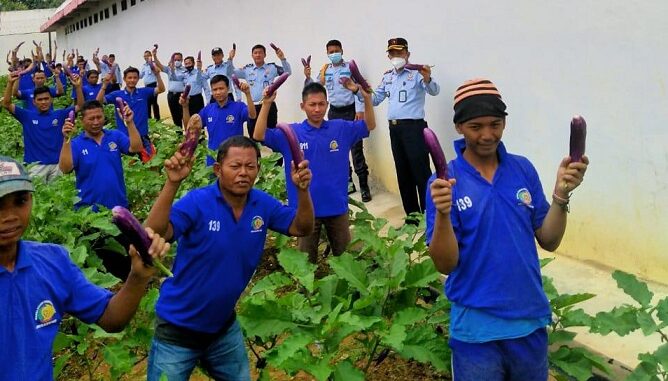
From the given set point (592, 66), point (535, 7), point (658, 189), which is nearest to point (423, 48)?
point (535, 7)

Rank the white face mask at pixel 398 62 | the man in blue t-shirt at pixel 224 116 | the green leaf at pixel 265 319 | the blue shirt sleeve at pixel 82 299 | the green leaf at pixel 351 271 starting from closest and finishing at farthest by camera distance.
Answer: the blue shirt sleeve at pixel 82 299, the green leaf at pixel 265 319, the green leaf at pixel 351 271, the white face mask at pixel 398 62, the man in blue t-shirt at pixel 224 116

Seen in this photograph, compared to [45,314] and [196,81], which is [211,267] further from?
[196,81]

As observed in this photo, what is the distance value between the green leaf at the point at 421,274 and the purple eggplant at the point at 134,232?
1.84 metres

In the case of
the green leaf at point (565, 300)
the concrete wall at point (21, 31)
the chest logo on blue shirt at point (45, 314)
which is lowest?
the green leaf at point (565, 300)

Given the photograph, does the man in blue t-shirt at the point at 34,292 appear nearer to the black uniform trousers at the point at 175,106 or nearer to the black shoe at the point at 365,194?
the black shoe at the point at 365,194

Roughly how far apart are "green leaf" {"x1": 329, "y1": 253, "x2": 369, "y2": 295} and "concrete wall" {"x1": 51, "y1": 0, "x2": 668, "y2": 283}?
104 inches

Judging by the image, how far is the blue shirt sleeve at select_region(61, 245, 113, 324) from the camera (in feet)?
7.02

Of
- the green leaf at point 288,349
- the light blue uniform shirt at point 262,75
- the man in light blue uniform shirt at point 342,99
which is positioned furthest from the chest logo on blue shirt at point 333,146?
the light blue uniform shirt at point 262,75

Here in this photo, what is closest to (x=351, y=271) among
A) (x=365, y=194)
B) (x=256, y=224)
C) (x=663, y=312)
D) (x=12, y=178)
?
(x=256, y=224)

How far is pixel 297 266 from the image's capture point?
366cm

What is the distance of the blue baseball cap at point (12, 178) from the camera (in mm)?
1933

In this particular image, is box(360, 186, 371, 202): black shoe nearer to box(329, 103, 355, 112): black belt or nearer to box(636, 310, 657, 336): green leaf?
box(329, 103, 355, 112): black belt

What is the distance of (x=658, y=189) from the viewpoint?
4898mm

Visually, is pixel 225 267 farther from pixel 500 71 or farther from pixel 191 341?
pixel 500 71
